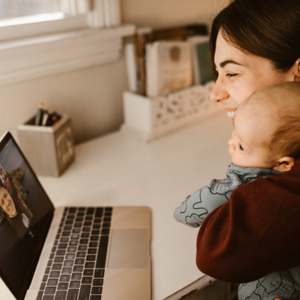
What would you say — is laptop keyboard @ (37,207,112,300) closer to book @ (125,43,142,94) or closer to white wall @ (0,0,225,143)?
white wall @ (0,0,225,143)

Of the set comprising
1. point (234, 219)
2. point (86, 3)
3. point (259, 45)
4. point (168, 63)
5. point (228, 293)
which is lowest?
point (228, 293)

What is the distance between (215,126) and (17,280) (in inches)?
37.9

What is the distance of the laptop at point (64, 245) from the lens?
63 centimetres

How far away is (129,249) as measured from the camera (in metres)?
0.74

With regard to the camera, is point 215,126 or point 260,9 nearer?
point 260,9

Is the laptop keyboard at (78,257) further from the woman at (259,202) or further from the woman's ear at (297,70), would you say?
the woman's ear at (297,70)

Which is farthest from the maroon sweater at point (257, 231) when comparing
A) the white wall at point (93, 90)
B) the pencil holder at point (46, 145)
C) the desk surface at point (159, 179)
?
the white wall at point (93, 90)

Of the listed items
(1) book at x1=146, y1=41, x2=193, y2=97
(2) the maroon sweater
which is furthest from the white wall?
(2) the maroon sweater

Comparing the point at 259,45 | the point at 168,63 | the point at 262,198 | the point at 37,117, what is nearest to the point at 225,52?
the point at 259,45

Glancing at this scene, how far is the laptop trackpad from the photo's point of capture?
27.5 inches

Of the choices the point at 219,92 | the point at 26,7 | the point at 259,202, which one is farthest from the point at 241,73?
the point at 26,7

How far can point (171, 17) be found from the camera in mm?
1360

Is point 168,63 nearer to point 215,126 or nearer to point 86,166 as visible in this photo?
point 215,126

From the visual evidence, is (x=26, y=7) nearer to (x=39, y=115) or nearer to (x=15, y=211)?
(x=39, y=115)
